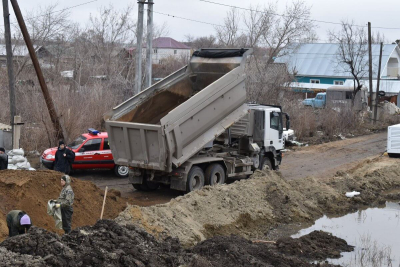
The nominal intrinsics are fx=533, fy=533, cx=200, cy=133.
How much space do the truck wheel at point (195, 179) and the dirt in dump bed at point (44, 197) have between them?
6.82ft

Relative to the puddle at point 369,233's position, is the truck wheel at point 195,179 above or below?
above

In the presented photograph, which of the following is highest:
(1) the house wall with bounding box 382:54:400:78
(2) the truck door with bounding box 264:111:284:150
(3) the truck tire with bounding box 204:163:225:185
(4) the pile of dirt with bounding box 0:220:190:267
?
(1) the house wall with bounding box 382:54:400:78

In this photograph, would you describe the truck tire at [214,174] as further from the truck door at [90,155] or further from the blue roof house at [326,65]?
the blue roof house at [326,65]

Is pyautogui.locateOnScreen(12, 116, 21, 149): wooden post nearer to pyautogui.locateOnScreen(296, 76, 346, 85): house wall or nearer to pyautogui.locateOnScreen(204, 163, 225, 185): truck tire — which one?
pyautogui.locateOnScreen(204, 163, 225, 185): truck tire

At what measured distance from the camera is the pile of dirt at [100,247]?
7988 millimetres

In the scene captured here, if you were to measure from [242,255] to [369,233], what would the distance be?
495cm

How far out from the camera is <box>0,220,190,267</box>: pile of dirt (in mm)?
7988

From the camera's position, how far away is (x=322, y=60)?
196 ft

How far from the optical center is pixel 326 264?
10.3m

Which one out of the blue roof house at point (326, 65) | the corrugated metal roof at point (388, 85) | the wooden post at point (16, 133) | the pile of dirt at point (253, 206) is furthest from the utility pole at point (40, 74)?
the blue roof house at point (326, 65)

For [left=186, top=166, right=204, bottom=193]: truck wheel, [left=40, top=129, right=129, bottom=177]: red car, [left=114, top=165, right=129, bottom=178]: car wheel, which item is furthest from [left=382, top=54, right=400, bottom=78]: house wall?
[left=186, top=166, right=204, bottom=193]: truck wheel

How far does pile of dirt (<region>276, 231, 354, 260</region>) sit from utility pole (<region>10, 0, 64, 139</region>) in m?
11.9

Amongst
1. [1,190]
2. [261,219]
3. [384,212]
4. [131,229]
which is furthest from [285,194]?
[1,190]

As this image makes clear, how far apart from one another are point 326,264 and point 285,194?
5.05 metres
